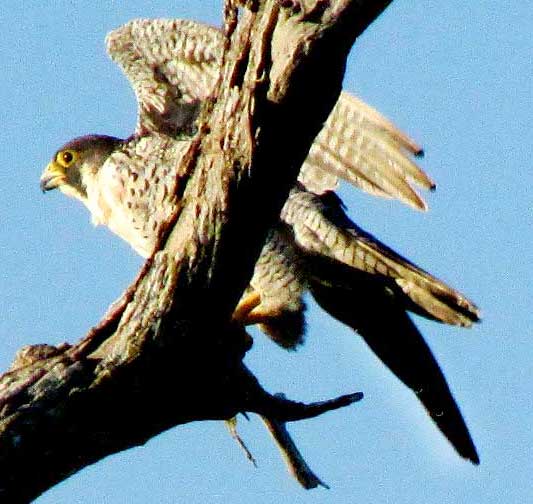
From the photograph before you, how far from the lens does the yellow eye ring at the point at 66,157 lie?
905cm

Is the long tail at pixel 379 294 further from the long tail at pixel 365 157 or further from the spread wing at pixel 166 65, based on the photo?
the spread wing at pixel 166 65

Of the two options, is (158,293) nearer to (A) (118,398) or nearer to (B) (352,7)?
(A) (118,398)

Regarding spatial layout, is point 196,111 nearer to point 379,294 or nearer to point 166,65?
point 166,65

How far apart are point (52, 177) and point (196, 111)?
1465mm

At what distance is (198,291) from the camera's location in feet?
15.6

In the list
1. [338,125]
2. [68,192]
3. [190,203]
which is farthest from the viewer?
[68,192]

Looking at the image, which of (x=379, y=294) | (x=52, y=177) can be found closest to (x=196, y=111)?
(x=52, y=177)

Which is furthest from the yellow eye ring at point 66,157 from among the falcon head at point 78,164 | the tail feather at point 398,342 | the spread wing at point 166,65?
the tail feather at point 398,342

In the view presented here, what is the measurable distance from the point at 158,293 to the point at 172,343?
0.19m

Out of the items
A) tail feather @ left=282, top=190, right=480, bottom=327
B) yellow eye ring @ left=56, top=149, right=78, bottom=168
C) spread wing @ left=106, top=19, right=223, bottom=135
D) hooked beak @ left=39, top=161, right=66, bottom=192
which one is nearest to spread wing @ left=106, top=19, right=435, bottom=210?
spread wing @ left=106, top=19, right=223, bottom=135

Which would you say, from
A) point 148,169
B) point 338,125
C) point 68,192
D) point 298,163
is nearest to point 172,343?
point 298,163

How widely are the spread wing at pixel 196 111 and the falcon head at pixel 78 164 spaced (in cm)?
42

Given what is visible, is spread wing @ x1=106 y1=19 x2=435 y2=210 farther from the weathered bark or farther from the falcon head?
the weathered bark

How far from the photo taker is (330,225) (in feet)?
24.3
